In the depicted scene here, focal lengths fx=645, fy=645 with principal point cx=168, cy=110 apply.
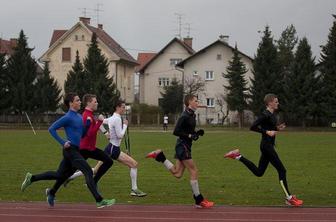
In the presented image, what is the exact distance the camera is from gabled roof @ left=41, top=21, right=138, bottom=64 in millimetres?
81500

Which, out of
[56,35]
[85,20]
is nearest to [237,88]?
[85,20]

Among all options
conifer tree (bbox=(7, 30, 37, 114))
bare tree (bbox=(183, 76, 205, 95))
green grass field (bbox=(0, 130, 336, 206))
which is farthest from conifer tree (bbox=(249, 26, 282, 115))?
green grass field (bbox=(0, 130, 336, 206))

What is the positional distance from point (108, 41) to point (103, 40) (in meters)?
2.90

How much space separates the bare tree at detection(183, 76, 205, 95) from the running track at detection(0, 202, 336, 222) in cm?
6604

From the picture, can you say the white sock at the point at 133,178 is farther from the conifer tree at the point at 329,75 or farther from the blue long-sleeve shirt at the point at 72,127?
the conifer tree at the point at 329,75

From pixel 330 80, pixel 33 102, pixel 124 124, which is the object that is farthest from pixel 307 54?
pixel 124 124

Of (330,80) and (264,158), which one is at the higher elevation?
(330,80)

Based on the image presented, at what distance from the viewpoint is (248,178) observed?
53.4 feet

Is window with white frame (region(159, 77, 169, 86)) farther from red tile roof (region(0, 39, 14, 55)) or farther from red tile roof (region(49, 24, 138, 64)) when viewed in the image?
red tile roof (region(0, 39, 14, 55))

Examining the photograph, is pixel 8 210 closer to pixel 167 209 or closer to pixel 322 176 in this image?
pixel 167 209

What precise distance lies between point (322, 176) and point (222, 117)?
192ft

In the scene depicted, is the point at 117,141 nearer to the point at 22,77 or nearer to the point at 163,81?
the point at 22,77

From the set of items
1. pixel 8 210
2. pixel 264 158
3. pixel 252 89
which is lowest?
pixel 8 210

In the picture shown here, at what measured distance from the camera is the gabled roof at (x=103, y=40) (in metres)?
81.5
